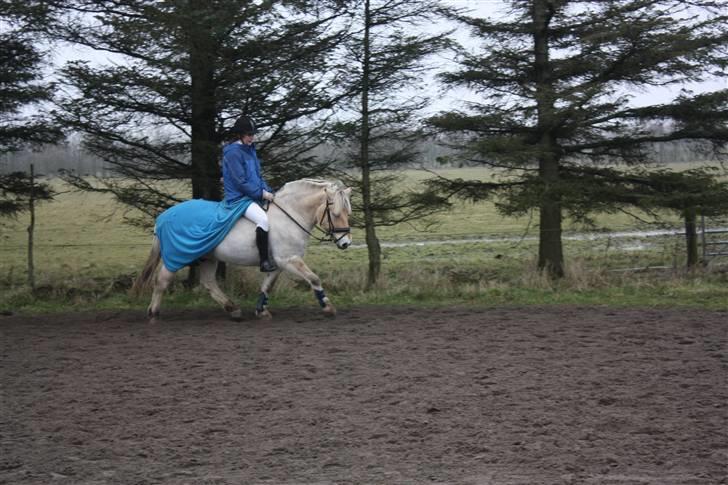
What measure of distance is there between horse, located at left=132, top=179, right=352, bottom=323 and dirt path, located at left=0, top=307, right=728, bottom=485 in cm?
78

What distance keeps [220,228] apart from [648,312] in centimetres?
589

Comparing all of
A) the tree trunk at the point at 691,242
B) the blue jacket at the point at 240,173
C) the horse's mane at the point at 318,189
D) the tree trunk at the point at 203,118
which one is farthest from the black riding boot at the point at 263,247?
the tree trunk at the point at 691,242

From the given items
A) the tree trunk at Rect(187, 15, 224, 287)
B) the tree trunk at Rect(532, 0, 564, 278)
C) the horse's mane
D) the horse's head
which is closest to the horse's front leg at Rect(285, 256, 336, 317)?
the horse's head

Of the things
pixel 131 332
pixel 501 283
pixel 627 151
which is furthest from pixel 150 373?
pixel 627 151

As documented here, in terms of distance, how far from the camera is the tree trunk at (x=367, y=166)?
1431cm

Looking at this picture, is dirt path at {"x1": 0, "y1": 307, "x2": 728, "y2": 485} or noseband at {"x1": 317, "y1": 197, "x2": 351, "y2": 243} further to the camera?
noseband at {"x1": 317, "y1": 197, "x2": 351, "y2": 243}

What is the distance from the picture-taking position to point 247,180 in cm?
1092

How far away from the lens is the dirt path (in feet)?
17.0

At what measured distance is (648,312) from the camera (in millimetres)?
11047

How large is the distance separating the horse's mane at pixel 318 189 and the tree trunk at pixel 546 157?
474 centimetres

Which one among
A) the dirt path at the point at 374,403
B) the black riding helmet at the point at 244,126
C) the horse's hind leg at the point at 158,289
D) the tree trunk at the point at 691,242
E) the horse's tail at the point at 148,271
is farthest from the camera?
the tree trunk at the point at 691,242

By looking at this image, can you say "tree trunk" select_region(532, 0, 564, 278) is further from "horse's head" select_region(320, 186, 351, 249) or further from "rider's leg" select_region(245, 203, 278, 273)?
"rider's leg" select_region(245, 203, 278, 273)

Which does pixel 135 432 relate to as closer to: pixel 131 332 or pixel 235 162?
pixel 131 332

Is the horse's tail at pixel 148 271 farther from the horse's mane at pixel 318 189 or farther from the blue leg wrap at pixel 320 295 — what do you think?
the blue leg wrap at pixel 320 295
